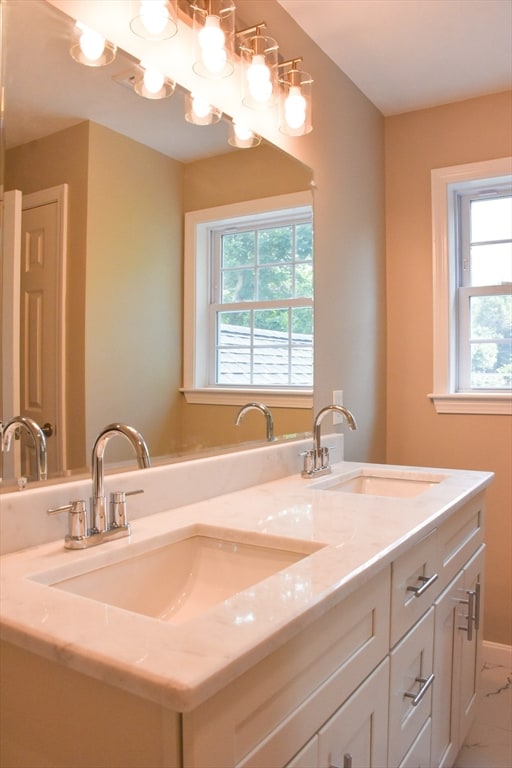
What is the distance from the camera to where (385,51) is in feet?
7.45

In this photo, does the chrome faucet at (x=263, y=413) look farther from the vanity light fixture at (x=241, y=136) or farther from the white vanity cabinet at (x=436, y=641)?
the vanity light fixture at (x=241, y=136)

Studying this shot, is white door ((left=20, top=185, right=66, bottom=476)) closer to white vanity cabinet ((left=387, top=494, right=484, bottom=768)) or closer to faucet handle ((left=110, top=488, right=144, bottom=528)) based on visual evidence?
faucet handle ((left=110, top=488, right=144, bottom=528))

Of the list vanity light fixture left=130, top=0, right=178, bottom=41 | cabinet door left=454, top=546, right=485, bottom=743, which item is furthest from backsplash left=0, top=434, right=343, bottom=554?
vanity light fixture left=130, top=0, right=178, bottom=41

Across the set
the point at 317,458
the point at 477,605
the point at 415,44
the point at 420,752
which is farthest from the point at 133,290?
the point at 415,44

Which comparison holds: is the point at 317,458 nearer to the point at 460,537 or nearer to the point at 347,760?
the point at 460,537

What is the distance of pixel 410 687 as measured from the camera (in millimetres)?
1286

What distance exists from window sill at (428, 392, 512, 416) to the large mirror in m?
1.41

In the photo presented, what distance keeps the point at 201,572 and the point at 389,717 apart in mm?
464

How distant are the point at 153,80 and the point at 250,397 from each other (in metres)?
0.89

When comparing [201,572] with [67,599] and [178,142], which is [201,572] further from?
[178,142]

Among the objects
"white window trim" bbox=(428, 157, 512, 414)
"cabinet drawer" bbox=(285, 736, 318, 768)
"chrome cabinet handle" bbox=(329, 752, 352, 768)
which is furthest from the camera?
"white window trim" bbox=(428, 157, 512, 414)

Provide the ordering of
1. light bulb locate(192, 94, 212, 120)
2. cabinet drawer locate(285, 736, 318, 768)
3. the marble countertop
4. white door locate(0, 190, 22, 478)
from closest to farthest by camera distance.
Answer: the marble countertop, cabinet drawer locate(285, 736, 318, 768), white door locate(0, 190, 22, 478), light bulb locate(192, 94, 212, 120)

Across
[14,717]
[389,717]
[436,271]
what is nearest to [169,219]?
[14,717]

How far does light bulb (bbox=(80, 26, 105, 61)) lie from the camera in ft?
4.14
